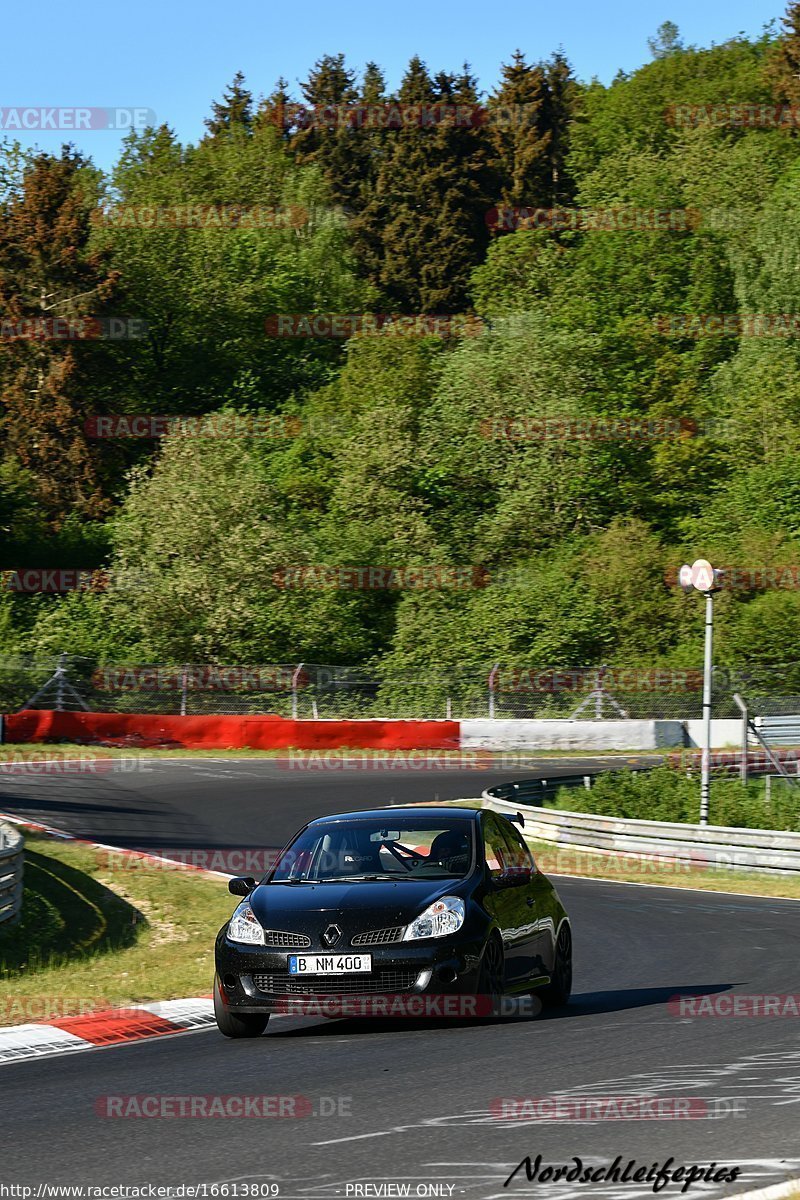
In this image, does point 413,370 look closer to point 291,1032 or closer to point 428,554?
point 428,554

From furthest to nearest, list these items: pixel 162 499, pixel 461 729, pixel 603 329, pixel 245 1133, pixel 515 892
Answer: pixel 603 329 < pixel 162 499 < pixel 461 729 < pixel 515 892 < pixel 245 1133

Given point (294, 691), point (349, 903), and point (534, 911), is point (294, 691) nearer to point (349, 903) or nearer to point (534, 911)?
point (534, 911)

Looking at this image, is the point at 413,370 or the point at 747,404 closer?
the point at 747,404

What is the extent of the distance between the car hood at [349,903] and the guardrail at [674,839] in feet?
40.3

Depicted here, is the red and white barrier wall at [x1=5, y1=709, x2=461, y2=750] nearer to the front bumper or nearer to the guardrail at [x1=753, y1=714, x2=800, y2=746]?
the guardrail at [x1=753, y1=714, x2=800, y2=746]

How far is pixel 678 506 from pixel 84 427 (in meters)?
22.9

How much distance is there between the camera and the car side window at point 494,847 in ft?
36.1

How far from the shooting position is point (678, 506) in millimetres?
60875

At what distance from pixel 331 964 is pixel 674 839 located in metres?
14.1

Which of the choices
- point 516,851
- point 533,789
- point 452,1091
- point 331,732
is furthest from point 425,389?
point 452,1091

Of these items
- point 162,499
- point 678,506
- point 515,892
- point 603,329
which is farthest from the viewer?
point 603,329

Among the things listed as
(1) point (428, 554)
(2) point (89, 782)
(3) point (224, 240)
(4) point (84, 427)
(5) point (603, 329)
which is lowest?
(2) point (89, 782)

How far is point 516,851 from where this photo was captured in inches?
462

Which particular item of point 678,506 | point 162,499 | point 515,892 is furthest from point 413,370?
point 515,892
